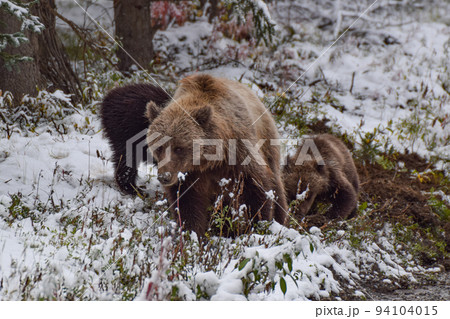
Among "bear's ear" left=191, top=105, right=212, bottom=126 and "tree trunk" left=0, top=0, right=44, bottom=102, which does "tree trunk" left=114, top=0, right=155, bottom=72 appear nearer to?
"tree trunk" left=0, top=0, right=44, bottom=102

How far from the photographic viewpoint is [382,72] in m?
11.1

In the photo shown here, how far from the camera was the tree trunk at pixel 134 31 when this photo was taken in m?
9.20

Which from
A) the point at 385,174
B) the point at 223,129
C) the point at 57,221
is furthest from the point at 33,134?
the point at 385,174

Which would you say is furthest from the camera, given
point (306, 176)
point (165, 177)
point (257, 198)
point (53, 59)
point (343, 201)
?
point (53, 59)

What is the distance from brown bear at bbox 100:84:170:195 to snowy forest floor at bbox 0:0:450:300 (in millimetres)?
252

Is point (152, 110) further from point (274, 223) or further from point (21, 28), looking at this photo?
point (274, 223)

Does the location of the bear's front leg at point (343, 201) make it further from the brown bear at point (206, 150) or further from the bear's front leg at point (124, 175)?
the bear's front leg at point (124, 175)

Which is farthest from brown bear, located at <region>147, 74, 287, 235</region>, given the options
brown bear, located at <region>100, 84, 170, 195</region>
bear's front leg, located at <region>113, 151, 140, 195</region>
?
bear's front leg, located at <region>113, 151, 140, 195</region>

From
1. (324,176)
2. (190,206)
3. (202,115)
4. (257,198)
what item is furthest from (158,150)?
(324,176)

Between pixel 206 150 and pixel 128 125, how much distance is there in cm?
173

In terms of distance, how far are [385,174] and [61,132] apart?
5.13m

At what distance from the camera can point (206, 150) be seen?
15.7ft

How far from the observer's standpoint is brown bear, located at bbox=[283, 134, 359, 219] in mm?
6430

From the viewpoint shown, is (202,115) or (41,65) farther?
(41,65)
